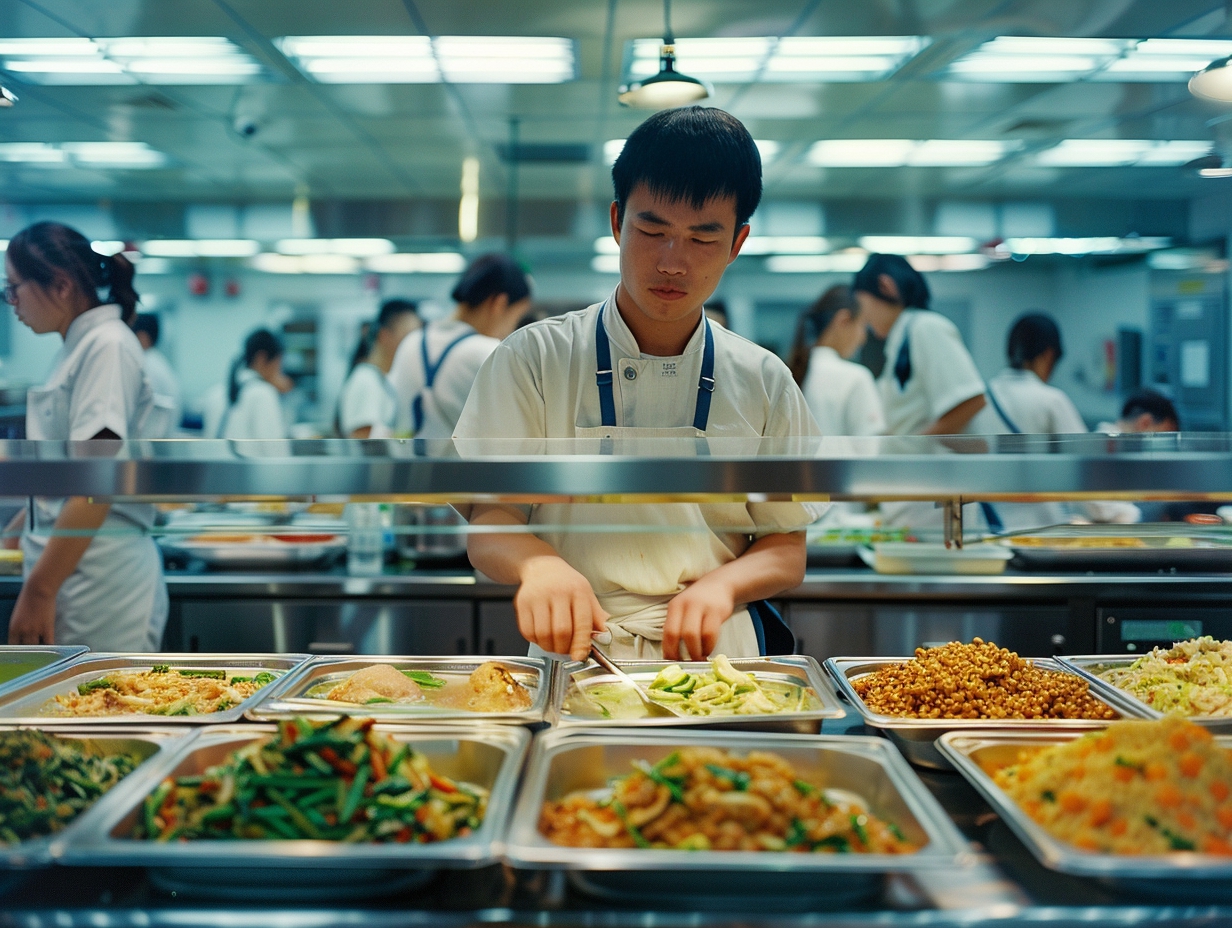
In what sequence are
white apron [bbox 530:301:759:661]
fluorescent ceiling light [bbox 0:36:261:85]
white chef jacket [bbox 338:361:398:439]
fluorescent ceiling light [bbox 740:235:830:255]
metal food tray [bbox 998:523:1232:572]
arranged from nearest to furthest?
white apron [bbox 530:301:759:661], metal food tray [bbox 998:523:1232:572], fluorescent ceiling light [bbox 0:36:261:85], white chef jacket [bbox 338:361:398:439], fluorescent ceiling light [bbox 740:235:830:255]

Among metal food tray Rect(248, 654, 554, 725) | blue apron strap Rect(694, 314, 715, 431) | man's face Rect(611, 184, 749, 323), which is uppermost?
man's face Rect(611, 184, 749, 323)

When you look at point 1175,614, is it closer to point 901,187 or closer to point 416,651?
point 416,651

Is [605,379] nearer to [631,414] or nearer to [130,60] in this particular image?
[631,414]

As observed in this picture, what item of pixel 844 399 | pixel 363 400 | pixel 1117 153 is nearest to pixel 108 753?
pixel 844 399

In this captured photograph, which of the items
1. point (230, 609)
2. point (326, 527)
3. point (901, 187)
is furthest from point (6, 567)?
point (901, 187)

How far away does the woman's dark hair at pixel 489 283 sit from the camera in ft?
14.0

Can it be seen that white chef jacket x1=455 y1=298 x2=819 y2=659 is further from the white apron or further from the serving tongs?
the serving tongs

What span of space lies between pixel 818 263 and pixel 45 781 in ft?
32.1

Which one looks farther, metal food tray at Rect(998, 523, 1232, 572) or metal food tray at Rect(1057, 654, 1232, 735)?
metal food tray at Rect(998, 523, 1232, 572)

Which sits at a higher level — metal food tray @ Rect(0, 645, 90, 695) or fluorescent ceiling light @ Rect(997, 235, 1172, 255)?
fluorescent ceiling light @ Rect(997, 235, 1172, 255)

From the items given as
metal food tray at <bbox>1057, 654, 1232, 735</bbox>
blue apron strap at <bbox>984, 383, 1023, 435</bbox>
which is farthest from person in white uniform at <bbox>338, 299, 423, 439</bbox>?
metal food tray at <bbox>1057, 654, 1232, 735</bbox>

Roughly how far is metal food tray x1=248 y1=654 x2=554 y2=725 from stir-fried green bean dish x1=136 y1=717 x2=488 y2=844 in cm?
20

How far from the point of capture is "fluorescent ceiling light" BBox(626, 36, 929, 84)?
511cm

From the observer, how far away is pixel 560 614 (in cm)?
153
